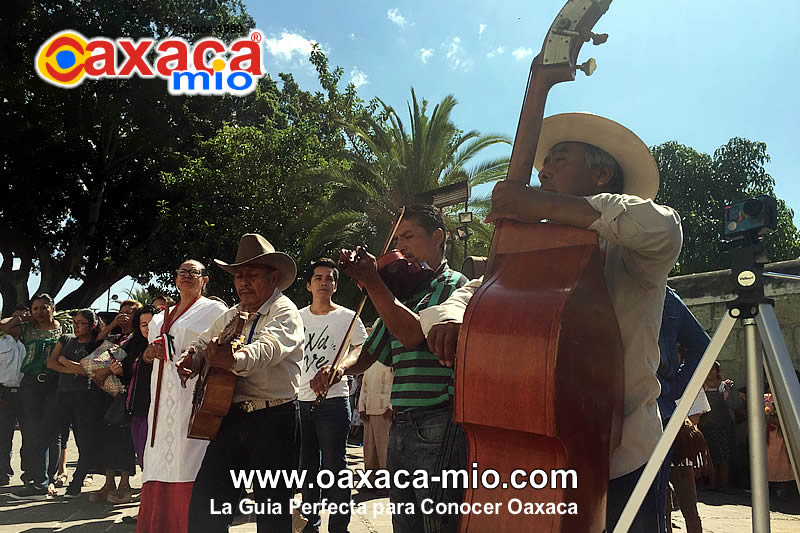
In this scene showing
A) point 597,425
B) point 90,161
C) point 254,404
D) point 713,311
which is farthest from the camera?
point 90,161

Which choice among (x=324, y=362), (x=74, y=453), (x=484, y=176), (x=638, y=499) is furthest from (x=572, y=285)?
(x=484, y=176)

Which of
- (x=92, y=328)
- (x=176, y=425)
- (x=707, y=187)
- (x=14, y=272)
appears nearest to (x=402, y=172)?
(x=92, y=328)

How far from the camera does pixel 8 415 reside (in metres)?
7.49

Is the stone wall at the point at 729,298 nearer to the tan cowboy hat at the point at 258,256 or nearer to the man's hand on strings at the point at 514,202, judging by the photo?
the tan cowboy hat at the point at 258,256

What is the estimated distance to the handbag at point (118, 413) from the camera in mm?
6395

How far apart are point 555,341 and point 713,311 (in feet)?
22.3

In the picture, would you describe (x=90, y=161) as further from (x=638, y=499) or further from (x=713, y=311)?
(x=638, y=499)

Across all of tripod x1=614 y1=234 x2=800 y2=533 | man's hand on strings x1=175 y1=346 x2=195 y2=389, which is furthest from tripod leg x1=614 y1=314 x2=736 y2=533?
man's hand on strings x1=175 y1=346 x2=195 y2=389

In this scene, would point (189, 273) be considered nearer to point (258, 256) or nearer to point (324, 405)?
point (258, 256)

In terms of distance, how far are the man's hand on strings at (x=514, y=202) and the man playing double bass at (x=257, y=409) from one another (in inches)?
73.7

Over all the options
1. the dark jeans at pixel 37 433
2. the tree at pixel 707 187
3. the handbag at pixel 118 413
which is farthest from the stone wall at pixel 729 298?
the tree at pixel 707 187

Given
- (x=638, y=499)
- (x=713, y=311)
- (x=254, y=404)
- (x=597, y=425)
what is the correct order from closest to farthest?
(x=638, y=499) → (x=597, y=425) → (x=254, y=404) → (x=713, y=311)

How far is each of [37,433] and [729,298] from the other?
25.9 feet

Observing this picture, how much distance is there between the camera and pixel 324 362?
5.03 m
